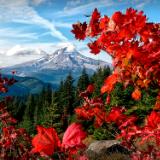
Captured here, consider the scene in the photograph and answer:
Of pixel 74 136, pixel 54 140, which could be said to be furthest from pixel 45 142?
pixel 74 136

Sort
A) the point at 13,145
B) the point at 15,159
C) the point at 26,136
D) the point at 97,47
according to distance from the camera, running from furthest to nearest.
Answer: the point at 26,136
the point at 13,145
the point at 15,159
the point at 97,47

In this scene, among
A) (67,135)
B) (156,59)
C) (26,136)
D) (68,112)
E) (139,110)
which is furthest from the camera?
(68,112)

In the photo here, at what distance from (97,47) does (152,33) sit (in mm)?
599

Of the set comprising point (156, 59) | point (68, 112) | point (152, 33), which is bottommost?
point (68, 112)

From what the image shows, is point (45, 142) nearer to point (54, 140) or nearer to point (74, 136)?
point (54, 140)

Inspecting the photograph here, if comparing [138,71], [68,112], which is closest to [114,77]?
[138,71]

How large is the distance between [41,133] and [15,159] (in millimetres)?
4095

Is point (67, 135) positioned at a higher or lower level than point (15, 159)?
higher

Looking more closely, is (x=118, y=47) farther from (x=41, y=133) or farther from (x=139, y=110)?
(x=139, y=110)

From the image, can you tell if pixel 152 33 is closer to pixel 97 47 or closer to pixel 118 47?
pixel 118 47

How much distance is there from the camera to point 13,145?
6.92 meters

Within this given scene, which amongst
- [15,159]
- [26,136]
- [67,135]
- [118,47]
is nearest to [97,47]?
[118,47]

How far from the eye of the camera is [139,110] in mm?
41625

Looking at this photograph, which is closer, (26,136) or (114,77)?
(114,77)
